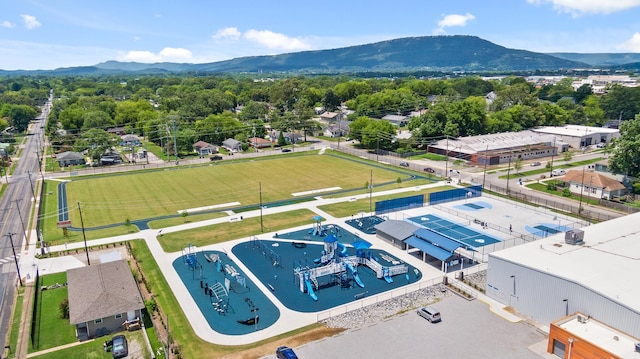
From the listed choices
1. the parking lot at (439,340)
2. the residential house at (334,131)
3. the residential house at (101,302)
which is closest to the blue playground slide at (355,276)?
the parking lot at (439,340)

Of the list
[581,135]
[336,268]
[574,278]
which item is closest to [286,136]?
[581,135]

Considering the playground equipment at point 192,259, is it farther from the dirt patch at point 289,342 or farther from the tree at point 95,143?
the tree at point 95,143

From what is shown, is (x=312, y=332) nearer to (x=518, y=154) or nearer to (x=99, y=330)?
(x=99, y=330)

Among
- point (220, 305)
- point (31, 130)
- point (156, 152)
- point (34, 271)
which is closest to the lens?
point (220, 305)

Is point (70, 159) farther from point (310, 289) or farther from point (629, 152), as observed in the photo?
point (629, 152)

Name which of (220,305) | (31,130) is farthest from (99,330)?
(31,130)

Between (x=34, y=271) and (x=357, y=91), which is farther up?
(x=357, y=91)
